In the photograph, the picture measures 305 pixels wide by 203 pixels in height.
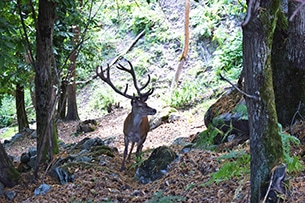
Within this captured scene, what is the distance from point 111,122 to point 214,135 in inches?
364

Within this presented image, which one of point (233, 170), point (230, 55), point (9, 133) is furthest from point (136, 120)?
point (9, 133)

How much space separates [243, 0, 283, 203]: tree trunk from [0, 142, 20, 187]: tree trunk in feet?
12.4

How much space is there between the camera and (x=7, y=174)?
5.92m

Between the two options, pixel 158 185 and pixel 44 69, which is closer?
pixel 158 185

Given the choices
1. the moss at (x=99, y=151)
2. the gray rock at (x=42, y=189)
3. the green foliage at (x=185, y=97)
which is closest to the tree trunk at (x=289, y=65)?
the moss at (x=99, y=151)

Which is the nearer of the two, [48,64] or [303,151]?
[303,151]

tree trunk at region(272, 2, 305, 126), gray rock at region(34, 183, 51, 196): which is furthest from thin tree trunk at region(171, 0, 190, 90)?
gray rock at region(34, 183, 51, 196)

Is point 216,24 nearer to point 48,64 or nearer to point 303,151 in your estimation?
point 48,64

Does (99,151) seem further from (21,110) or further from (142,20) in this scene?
(142,20)

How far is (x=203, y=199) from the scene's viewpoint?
168 inches

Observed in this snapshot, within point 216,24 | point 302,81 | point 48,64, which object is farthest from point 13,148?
point 216,24

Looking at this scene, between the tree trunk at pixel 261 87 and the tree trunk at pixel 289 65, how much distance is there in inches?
94.3

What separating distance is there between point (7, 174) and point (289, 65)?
13.4 ft

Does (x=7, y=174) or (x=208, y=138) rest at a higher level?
(x=7, y=174)
